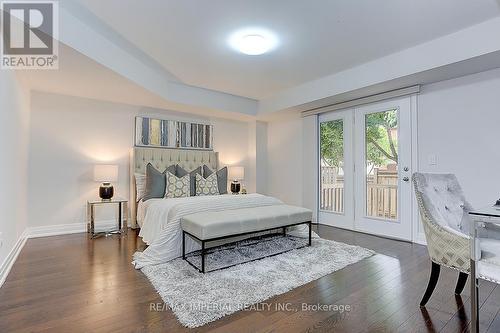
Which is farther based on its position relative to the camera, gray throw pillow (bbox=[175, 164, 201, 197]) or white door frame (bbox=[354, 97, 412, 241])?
gray throw pillow (bbox=[175, 164, 201, 197])

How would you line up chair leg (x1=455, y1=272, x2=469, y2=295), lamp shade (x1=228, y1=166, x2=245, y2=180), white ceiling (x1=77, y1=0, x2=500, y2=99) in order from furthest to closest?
lamp shade (x1=228, y1=166, x2=245, y2=180) < white ceiling (x1=77, y1=0, x2=500, y2=99) < chair leg (x1=455, y1=272, x2=469, y2=295)

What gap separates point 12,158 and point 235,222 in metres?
2.47

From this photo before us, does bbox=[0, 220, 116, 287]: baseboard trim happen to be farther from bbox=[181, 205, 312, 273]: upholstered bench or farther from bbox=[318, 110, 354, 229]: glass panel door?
bbox=[318, 110, 354, 229]: glass panel door

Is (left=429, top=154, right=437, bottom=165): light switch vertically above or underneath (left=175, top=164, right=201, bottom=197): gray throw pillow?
above

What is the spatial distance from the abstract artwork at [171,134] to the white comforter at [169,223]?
4.56 ft

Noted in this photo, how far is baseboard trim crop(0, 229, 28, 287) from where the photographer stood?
2.33 meters

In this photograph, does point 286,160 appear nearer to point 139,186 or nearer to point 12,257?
point 139,186

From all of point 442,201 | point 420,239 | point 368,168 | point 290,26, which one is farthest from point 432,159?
point 290,26

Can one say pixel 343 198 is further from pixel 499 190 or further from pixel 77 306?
pixel 77 306

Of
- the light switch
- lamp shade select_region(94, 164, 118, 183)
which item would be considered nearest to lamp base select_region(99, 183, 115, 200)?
lamp shade select_region(94, 164, 118, 183)

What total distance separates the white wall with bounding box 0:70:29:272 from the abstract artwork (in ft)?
5.05

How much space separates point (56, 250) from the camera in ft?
10.3

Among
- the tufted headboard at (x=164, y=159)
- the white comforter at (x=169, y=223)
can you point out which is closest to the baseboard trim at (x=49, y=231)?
the tufted headboard at (x=164, y=159)

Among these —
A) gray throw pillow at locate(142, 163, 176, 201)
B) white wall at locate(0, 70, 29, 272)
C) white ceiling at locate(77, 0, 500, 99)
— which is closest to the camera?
white ceiling at locate(77, 0, 500, 99)
